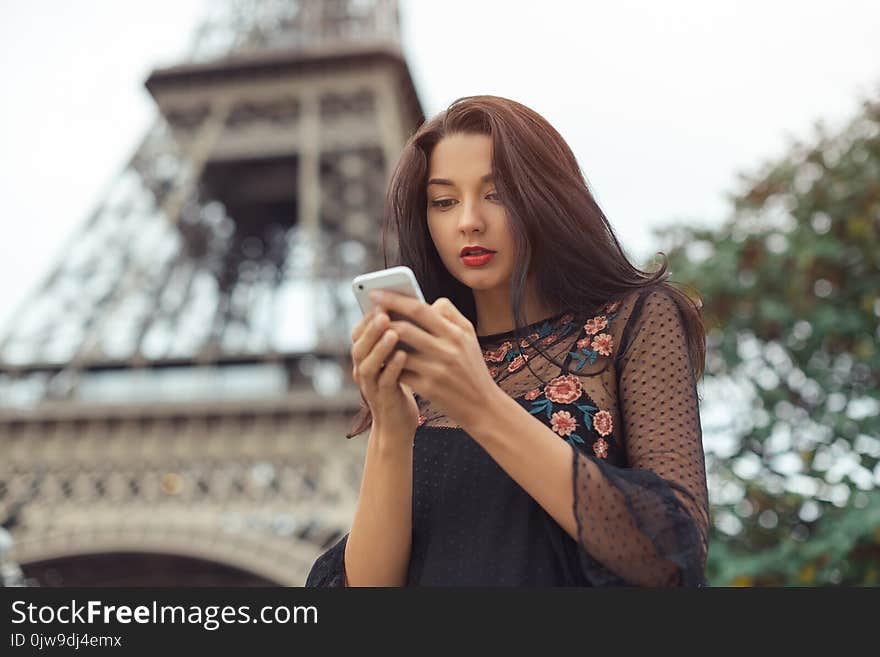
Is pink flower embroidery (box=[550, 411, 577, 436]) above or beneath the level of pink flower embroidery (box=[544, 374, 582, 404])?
beneath

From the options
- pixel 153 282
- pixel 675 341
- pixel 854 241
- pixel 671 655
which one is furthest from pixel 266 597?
pixel 153 282

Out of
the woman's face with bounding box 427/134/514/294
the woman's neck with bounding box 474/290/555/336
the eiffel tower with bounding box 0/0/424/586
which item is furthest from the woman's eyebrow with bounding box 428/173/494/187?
the eiffel tower with bounding box 0/0/424/586

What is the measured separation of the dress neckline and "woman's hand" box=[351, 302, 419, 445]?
0.36m

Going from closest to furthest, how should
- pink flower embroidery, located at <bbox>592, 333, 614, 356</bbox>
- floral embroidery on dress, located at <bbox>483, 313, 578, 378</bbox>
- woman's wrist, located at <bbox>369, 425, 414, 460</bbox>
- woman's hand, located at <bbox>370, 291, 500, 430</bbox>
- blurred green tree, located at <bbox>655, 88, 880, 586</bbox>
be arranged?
1. woman's hand, located at <bbox>370, 291, 500, 430</bbox>
2. woman's wrist, located at <bbox>369, 425, 414, 460</bbox>
3. pink flower embroidery, located at <bbox>592, 333, 614, 356</bbox>
4. floral embroidery on dress, located at <bbox>483, 313, 578, 378</bbox>
5. blurred green tree, located at <bbox>655, 88, 880, 586</bbox>

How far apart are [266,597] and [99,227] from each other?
19674mm

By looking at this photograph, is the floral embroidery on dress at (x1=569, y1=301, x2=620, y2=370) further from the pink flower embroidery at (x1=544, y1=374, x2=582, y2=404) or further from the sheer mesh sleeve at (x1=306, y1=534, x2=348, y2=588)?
the sheer mesh sleeve at (x1=306, y1=534, x2=348, y2=588)

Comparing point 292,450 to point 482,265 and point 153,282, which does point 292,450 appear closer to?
point 153,282

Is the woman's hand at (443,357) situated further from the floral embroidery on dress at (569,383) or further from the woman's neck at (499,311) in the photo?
the woman's neck at (499,311)

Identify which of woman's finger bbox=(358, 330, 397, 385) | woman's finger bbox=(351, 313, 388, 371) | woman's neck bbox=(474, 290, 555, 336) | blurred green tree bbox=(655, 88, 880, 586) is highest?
blurred green tree bbox=(655, 88, 880, 586)

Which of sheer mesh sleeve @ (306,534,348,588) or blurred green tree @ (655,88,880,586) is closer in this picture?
sheer mesh sleeve @ (306,534,348,588)

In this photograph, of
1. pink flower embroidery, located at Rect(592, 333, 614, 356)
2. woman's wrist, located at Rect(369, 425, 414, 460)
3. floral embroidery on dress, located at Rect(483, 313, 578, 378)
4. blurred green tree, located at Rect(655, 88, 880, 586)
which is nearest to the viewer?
woman's wrist, located at Rect(369, 425, 414, 460)

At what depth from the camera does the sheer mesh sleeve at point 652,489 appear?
4.93ft

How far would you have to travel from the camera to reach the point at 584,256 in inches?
74.2

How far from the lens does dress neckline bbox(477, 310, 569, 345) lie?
1957 millimetres
